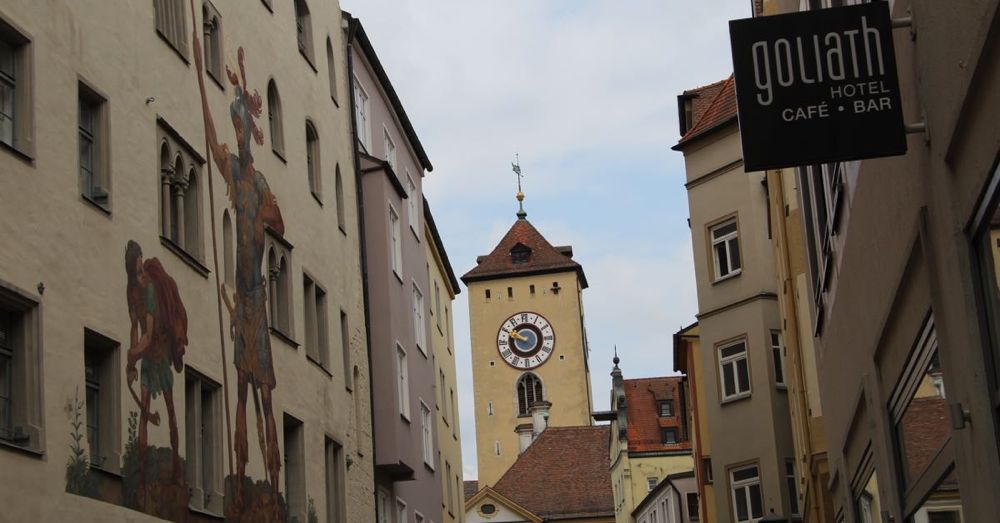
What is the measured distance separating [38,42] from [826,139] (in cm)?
869

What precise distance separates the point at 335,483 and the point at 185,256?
904 centimetres

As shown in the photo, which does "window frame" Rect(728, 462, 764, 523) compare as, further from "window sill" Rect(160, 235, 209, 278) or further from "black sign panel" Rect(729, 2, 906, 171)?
"black sign panel" Rect(729, 2, 906, 171)

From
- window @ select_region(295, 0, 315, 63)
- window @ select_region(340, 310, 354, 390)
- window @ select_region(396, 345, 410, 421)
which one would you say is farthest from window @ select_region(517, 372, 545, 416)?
window @ select_region(295, 0, 315, 63)

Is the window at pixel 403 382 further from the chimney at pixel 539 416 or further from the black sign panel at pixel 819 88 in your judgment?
the chimney at pixel 539 416

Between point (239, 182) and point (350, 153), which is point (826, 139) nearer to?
point (239, 182)

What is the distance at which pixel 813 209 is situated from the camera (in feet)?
63.3

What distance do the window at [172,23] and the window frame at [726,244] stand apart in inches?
730

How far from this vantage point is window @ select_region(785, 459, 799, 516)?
114 ft

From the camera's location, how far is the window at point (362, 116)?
33.3m

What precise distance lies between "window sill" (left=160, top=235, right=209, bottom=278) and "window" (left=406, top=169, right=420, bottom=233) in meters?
17.9

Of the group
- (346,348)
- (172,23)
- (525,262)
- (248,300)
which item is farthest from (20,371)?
(525,262)

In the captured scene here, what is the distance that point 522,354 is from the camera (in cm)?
11088

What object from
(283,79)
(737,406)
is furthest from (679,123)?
(283,79)

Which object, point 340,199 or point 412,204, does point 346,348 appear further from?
point 412,204
